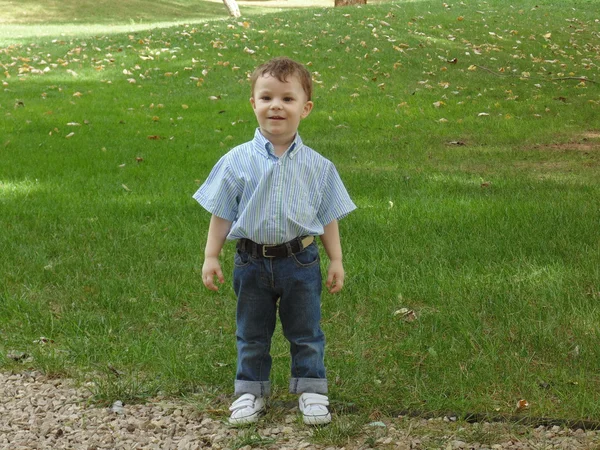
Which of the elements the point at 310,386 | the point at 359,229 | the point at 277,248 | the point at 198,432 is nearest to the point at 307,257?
the point at 277,248

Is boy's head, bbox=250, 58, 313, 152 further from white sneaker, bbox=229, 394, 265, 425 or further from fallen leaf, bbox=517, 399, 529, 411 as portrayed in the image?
fallen leaf, bbox=517, 399, 529, 411

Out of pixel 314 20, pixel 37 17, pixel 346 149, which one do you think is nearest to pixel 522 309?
pixel 346 149

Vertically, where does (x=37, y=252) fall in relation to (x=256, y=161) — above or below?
below

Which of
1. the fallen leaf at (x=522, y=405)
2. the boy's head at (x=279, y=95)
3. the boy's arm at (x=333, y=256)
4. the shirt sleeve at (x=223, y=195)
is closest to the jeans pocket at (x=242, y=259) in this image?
the shirt sleeve at (x=223, y=195)

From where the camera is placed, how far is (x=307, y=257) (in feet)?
10.6

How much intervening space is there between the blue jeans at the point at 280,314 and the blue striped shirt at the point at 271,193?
0.34ft

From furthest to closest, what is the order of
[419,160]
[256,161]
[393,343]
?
[419,160] → [393,343] → [256,161]

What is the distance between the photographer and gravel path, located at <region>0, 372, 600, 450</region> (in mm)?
3197

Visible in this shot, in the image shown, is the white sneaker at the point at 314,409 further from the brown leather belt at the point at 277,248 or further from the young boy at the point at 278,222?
the brown leather belt at the point at 277,248

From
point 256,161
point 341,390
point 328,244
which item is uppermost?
point 256,161

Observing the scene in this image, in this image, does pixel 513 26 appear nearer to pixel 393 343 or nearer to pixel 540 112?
pixel 540 112

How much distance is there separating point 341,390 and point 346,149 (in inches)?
205

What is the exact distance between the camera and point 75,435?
331cm

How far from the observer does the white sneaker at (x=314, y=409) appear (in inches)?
131
